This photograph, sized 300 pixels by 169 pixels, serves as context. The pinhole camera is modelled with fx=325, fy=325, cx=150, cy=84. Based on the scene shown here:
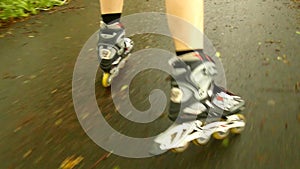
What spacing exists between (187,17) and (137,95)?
2.76ft

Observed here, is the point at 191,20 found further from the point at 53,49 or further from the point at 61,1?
the point at 61,1

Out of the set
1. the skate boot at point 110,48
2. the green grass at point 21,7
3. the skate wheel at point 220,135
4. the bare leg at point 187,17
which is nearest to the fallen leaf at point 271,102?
the skate wheel at point 220,135

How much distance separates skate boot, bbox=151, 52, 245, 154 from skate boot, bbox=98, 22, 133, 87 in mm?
708

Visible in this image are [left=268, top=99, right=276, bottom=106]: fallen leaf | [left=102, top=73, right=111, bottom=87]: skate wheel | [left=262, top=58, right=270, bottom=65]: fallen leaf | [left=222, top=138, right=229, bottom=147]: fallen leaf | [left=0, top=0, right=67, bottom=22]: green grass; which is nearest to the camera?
[left=222, top=138, right=229, bottom=147]: fallen leaf

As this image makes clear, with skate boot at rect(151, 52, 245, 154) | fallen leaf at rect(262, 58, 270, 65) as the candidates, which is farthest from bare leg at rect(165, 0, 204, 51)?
fallen leaf at rect(262, 58, 270, 65)

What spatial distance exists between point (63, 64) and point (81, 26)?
111 cm

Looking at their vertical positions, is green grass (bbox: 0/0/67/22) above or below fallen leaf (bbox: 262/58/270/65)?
above

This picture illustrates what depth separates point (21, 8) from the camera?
4004mm

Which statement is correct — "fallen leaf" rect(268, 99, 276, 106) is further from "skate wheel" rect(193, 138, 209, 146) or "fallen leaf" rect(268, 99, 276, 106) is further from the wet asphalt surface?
"skate wheel" rect(193, 138, 209, 146)

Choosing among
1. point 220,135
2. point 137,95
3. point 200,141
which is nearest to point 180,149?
point 200,141

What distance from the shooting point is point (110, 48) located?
2.17 meters

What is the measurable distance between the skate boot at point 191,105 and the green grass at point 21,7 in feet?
9.70

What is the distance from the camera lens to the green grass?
3.83 meters

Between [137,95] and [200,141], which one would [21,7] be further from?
[200,141]
